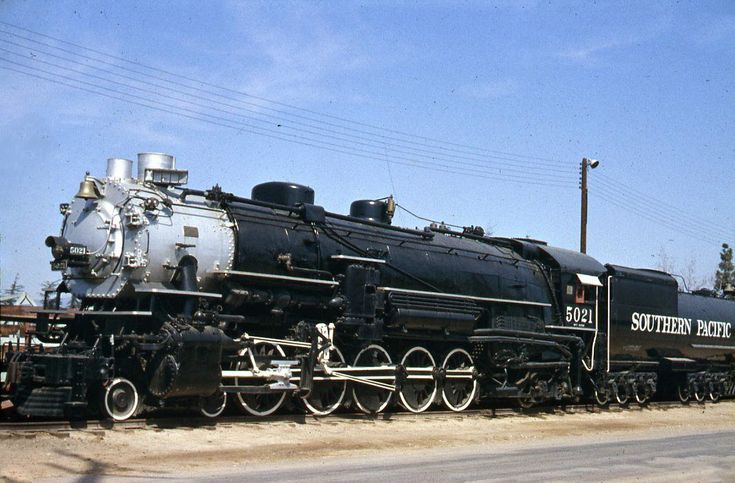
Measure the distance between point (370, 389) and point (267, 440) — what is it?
4.29 meters

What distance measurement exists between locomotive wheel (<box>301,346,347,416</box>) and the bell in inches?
198

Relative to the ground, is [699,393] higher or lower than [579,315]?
lower

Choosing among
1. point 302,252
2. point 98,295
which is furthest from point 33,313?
point 302,252

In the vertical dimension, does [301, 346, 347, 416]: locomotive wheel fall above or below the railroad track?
above

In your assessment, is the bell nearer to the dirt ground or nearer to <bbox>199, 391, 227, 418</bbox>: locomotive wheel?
<bbox>199, 391, 227, 418</bbox>: locomotive wheel

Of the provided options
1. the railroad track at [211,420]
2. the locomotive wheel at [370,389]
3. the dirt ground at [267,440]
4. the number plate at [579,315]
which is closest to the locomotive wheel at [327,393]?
the railroad track at [211,420]

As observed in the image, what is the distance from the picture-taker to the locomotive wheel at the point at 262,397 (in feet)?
50.3

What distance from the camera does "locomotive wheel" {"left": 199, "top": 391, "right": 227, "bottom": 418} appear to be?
48.4 feet

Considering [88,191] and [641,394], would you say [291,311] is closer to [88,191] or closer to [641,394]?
[88,191]

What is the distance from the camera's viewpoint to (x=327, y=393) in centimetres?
1730

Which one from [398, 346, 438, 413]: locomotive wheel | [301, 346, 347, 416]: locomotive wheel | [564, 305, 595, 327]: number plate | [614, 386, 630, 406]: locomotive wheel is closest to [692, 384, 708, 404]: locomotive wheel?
[614, 386, 630, 406]: locomotive wheel

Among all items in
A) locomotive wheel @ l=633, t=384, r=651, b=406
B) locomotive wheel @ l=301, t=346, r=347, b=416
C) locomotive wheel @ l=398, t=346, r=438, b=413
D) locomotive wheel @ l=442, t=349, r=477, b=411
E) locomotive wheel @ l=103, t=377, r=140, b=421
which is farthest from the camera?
locomotive wheel @ l=633, t=384, r=651, b=406

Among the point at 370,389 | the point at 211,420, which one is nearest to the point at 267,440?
the point at 211,420

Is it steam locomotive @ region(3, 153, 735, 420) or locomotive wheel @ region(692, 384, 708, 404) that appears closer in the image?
steam locomotive @ region(3, 153, 735, 420)
